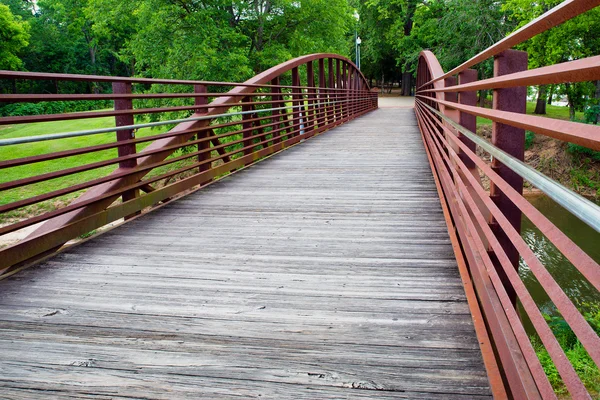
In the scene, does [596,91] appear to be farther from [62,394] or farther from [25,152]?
[25,152]

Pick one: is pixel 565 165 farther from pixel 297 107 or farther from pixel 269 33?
pixel 297 107

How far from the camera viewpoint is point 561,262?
12.1 m

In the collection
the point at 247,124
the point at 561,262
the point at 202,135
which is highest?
the point at 247,124

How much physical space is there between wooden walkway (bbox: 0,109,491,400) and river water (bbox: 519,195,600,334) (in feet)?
16.6

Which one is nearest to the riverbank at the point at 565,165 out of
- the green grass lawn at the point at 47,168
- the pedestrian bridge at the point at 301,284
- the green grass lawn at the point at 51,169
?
the green grass lawn at the point at 51,169

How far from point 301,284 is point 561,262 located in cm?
1112

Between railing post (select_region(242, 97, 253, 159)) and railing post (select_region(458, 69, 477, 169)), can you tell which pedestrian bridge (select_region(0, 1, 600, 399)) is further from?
railing post (select_region(242, 97, 253, 159))

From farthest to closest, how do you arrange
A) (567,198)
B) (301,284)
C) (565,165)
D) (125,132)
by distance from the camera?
(565,165)
(125,132)
(301,284)
(567,198)

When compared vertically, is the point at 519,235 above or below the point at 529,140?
above

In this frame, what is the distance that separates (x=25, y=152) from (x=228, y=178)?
24391 mm

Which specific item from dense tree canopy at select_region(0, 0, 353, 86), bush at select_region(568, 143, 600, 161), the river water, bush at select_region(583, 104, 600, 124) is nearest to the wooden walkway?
the river water

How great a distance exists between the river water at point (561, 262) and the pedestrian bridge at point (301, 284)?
501 centimetres

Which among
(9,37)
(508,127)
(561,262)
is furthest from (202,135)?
(9,37)

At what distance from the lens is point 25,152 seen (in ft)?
87.7
